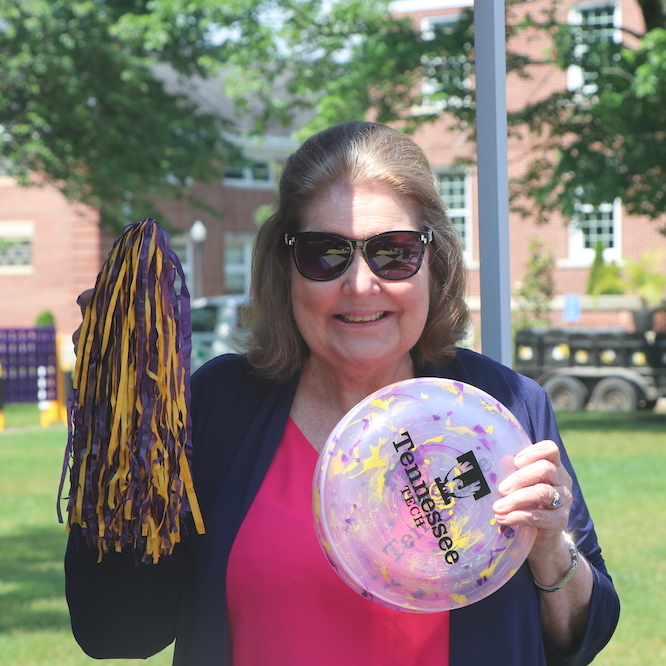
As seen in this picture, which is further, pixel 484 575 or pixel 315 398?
pixel 315 398

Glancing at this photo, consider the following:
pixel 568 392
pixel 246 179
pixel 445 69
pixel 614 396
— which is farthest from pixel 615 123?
pixel 246 179

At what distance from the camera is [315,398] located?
82.6 inches

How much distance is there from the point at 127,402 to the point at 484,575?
70 centimetres

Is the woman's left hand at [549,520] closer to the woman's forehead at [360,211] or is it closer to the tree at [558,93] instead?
the woman's forehead at [360,211]

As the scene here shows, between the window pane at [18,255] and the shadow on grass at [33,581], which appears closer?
the shadow on grass at [33,581]

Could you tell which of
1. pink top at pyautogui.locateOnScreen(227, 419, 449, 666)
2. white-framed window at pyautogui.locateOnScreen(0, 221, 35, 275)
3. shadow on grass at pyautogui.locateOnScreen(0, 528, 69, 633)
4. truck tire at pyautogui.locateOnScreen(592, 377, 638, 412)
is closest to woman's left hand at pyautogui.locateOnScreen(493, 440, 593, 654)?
pink top at pyautogui.locateOnScreen(227, 419, 449, 666)

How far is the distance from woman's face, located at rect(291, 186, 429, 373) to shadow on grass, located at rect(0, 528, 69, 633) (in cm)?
397

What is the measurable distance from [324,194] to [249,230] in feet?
104

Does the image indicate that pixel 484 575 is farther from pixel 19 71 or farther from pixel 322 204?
pixel 19 71

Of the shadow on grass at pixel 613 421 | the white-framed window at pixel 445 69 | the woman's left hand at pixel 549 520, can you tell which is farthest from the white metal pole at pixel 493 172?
the white-framed window at pixel 445 69

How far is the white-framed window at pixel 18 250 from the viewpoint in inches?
1105

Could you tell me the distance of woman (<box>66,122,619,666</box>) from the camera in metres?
1.79

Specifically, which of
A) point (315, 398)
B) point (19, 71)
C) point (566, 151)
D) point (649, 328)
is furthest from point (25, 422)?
point (315, 398)

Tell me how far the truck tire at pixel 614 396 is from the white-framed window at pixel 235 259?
58.6ft
